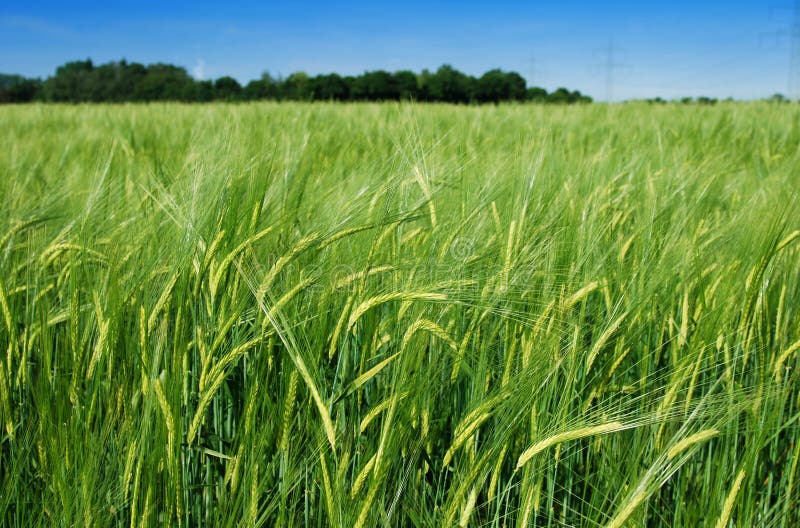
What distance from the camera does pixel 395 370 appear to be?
0.78 meters

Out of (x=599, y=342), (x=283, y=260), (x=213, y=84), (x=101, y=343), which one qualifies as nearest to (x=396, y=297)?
(x=283, y=260)

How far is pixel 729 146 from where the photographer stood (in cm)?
353

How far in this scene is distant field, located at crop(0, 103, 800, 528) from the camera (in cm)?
75

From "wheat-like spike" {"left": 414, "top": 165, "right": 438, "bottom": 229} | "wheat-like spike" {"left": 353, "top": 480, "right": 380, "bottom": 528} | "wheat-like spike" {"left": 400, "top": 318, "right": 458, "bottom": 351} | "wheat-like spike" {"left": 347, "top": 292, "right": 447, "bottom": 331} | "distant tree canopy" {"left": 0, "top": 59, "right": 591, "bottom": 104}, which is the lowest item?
"wheat-like spike" {"left": 353, "top": 480, "right": 380, "bottom": 528}

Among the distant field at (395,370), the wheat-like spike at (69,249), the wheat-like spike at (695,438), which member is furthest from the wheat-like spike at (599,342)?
the wheat-like spike at (69,249)

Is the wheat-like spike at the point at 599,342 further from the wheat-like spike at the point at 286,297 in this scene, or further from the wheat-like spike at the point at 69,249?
the wheat-like spike at the point at 69,249

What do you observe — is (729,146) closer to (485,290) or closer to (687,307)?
(687,307)

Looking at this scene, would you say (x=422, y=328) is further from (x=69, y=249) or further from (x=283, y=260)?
(x=69, y=249)

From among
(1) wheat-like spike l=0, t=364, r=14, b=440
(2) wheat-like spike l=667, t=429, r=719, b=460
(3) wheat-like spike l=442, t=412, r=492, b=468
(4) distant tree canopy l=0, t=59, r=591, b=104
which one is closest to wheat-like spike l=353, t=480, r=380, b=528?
(3) wheat-like spike l=442, t=412, r=492, b=468

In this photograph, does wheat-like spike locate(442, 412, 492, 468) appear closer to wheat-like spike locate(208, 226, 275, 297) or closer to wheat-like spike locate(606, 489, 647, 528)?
wheat-like spike locate(606, 489, 647, 528)

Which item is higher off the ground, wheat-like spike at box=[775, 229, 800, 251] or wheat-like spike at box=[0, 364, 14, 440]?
wheat-like spike at box=[775, 229, 800, 251]

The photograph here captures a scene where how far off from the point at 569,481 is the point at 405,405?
29 cm

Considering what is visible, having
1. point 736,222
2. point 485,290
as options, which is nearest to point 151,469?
point 485,290

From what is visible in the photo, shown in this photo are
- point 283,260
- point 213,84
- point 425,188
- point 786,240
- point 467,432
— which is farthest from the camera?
point 213,84
